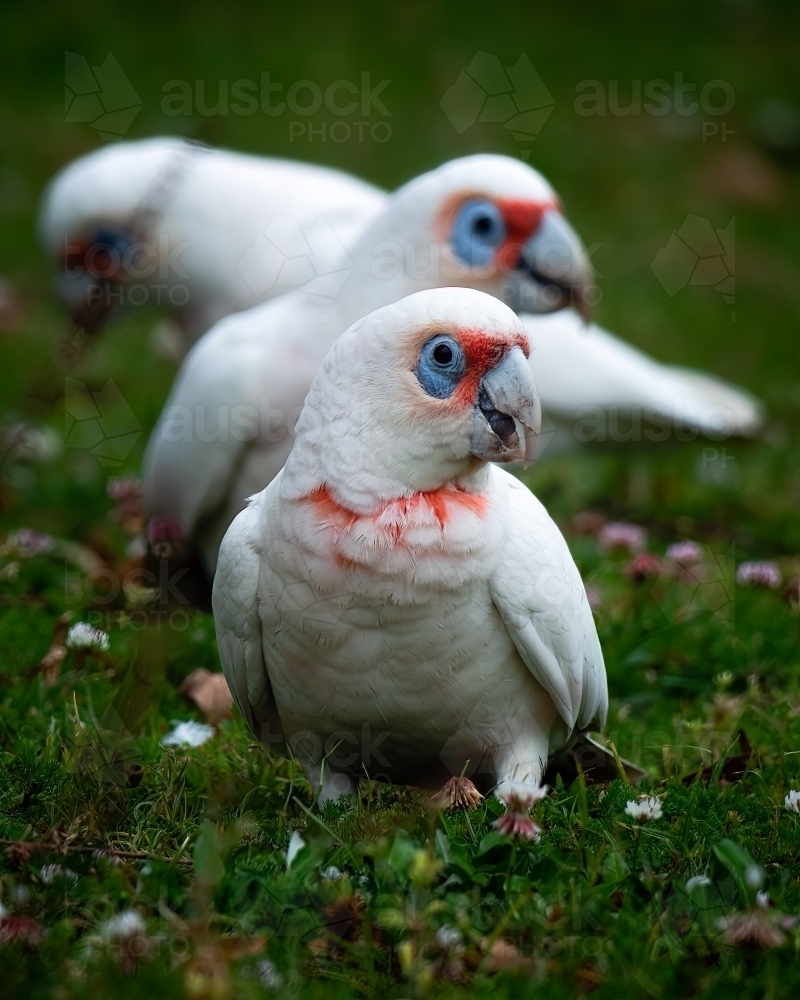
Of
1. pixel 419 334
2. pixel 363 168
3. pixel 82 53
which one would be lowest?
pixel 363 168

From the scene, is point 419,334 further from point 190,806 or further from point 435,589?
point 190,806

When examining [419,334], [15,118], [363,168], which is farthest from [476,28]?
[419,334]

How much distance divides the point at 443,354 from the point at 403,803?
953 millimetres

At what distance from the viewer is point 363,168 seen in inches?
375

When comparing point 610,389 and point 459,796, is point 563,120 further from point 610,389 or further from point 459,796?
point 459,796

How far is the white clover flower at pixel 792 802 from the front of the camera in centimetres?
251

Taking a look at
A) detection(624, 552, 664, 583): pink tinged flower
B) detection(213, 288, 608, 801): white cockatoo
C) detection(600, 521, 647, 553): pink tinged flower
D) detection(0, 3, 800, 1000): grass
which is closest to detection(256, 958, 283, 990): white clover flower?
detection(0, 3, 800, 1000): grass

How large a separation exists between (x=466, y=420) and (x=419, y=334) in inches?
7.7

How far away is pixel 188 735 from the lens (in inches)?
119

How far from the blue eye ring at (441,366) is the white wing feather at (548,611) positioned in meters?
0.33

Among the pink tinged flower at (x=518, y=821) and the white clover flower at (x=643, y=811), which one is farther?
the white clover flower at (x=643, y=811)

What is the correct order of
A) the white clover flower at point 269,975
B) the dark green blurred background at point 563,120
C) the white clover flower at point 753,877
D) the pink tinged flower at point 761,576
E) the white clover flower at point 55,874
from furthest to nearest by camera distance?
the dark green blurred background at point 563,120 < the pink tinged flower at point 761,576 < the white clover flower at point 55,874 < the white clover flower at point 753,877 < the white clover flower at point 269,975

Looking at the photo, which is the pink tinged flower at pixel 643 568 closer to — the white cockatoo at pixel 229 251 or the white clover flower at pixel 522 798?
the white cockatoo at pixel 229 251

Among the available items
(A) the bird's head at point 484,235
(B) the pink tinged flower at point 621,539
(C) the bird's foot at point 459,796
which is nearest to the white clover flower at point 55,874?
(C) the bird's foot at point 459,796
